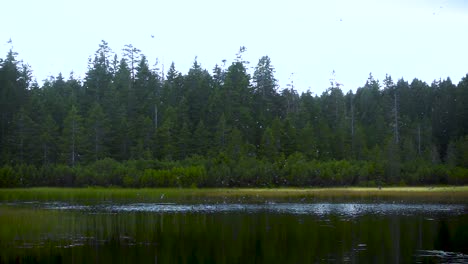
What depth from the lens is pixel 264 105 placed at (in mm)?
111125

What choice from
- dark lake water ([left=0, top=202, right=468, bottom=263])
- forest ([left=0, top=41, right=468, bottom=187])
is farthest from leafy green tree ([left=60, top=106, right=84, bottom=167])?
dark lake water ([left=0, top=202, right=468, bottom=263])

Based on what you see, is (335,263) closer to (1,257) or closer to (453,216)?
(1,257)

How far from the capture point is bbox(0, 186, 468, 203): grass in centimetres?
6309

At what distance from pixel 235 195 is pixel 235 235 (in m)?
35.6

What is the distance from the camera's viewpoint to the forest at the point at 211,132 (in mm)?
81125

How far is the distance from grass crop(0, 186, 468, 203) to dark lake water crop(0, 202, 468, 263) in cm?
1454

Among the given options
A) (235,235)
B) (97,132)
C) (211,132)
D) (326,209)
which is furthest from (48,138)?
(235,235)

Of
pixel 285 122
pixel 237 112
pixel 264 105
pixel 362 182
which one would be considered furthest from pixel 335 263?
pixel 264 105

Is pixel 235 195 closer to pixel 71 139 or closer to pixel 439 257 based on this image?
pixel 71 139

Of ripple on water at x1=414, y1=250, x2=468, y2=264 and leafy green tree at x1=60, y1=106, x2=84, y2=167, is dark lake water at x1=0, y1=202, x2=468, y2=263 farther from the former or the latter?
leafy green tree at x1=60, y1=106, x2=84, y2=167

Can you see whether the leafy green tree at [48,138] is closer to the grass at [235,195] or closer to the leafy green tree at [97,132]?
the leafy green tree at [97,132]

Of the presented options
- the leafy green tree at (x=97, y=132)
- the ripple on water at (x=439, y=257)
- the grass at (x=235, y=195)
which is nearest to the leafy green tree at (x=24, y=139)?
the leafy green tree at (x=97, y=132)

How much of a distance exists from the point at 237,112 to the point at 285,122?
1073 centimetres

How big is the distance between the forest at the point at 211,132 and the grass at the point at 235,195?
5101mm
